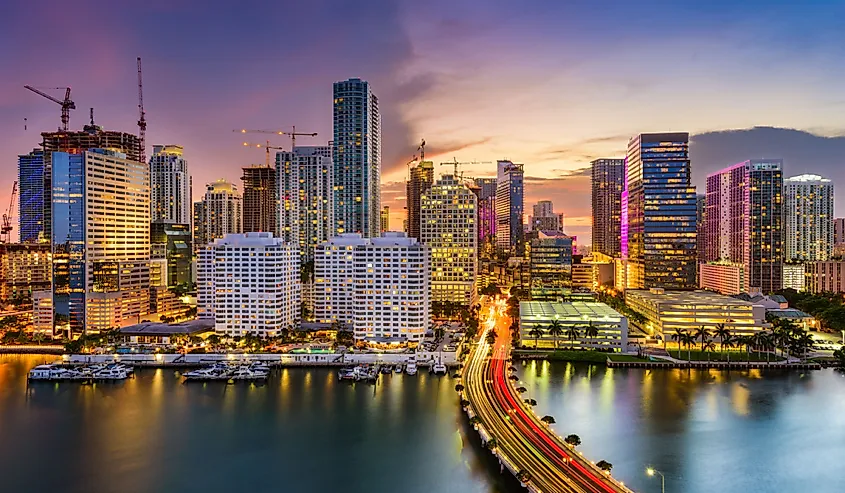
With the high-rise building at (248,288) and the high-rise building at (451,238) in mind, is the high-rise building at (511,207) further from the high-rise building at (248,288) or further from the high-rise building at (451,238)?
the high-rise building at (248,288)

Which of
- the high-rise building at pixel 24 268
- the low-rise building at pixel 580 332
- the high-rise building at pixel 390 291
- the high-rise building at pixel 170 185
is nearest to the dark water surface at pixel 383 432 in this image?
the low-rise building at pixel 580 332

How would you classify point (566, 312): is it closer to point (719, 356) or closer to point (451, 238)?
point (719, 356)

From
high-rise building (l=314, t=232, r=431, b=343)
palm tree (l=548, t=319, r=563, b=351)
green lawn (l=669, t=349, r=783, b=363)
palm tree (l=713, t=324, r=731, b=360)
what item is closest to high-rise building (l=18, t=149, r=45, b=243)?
high-rise building (l=314, t=232, r=431, b=343)

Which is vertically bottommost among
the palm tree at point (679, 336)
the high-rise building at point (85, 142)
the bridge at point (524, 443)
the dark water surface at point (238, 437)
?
the dark water surface at point (238, 437)

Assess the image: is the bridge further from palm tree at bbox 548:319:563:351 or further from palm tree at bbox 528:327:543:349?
palm tree at bbox 548:319:563:351

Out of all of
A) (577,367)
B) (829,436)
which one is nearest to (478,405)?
(577,367)
